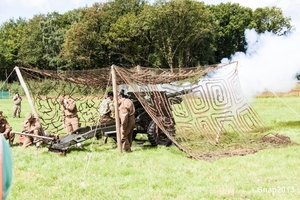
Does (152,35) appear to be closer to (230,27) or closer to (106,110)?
(230,27)

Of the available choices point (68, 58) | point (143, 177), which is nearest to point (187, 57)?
point (68, 58)

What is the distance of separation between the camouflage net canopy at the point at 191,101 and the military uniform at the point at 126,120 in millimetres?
318

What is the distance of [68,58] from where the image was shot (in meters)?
49.6

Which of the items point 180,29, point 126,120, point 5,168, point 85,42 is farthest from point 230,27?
point 5,168

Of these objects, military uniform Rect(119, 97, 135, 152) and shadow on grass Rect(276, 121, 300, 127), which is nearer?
military uniform Rect(119, 97, 135, 152)

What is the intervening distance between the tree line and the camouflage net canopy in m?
30.5

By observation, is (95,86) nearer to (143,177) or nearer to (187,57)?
(143,177)

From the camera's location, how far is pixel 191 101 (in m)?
11.0

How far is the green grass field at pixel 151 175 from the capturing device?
21.1 ft

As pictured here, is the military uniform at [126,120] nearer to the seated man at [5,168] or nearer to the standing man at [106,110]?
the standing man at [106,110]

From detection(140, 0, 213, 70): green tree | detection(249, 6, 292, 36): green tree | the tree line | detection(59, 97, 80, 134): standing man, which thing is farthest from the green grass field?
detection(140, 0, 213, 70): green tree

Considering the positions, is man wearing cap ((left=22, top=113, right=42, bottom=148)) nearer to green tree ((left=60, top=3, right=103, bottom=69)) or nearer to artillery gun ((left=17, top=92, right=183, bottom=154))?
artillery gun ((left=17, top=92, right=183, bottom=154))

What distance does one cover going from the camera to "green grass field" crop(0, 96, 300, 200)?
21.1ft

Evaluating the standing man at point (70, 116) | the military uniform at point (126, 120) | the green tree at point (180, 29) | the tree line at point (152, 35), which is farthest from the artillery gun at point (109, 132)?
the green tree at point (180, 29)
